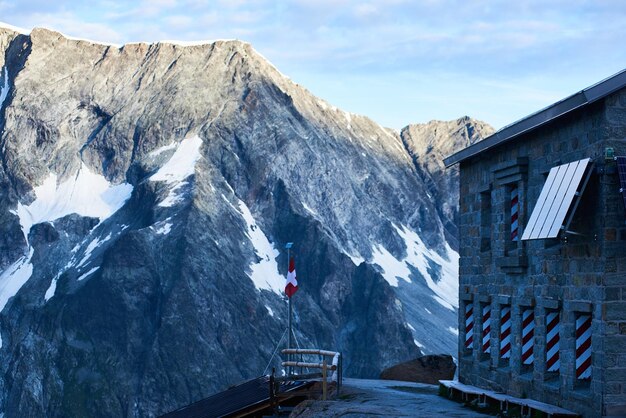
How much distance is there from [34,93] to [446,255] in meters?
69.3

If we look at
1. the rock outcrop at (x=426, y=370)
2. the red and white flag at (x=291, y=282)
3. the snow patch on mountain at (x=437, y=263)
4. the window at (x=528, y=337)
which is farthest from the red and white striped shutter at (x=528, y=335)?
the snow patch on mountain at (x=437, y=263)

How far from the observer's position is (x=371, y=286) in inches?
6083

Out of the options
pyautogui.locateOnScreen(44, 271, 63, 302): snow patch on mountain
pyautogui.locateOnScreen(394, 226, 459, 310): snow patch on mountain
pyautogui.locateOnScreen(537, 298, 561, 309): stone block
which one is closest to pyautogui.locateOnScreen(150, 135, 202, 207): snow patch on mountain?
pyautogui.locateOnScreen(44, 271, 63, 302): snow patch on mountain

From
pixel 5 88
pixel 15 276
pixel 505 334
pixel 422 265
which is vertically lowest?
pixel 505 334

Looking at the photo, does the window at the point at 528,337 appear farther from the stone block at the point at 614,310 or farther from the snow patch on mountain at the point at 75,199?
the snow patch on mountain at the point at 75,199

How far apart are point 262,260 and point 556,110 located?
12965cm

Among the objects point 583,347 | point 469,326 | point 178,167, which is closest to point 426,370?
point 469,326

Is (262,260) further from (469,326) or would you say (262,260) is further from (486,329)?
(486,329)

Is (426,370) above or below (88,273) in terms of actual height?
below

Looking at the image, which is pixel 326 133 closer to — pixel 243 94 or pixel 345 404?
pixel 243 94

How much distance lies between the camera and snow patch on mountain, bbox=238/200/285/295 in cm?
14775

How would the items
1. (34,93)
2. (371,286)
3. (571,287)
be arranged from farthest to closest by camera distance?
(34,93), (371,286), (571,287)

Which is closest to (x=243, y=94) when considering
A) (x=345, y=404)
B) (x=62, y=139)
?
(x=62, y=139)

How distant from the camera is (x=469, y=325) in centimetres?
3164
